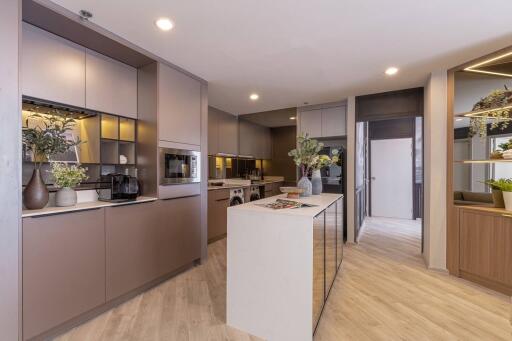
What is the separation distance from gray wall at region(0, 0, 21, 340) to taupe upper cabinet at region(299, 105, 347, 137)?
394 centimetres

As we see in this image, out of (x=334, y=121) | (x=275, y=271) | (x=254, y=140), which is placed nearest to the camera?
(x=275, y=271)

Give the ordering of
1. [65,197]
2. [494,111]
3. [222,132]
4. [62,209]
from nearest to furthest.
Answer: [62,209], [65,197], [494,111], [222,132]

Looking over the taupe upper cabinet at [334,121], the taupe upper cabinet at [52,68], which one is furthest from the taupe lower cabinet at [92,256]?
the taupe upper cabinet at [334,121]

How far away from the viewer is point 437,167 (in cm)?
301

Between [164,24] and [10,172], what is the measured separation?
1546 millimetres

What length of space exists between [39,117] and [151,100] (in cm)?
99

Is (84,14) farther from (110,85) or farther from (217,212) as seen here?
(217,212)

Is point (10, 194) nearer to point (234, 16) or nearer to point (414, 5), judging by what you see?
point (234, 16)

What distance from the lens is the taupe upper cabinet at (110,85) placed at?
92.8 inches

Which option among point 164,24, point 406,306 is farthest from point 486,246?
point 164,24

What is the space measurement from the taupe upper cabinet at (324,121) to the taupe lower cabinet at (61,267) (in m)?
3.61

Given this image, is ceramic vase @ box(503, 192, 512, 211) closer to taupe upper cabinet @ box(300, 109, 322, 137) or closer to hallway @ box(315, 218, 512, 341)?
hallway @ box(315, 218, 512, 341)

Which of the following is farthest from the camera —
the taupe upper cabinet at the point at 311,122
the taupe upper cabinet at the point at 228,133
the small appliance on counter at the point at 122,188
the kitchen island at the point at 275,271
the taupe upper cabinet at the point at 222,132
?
the taupe upper cabinet at the point at 228,133

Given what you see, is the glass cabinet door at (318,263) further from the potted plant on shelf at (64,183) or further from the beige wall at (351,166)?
the beige wall at (351,166)
